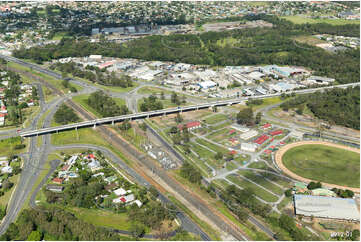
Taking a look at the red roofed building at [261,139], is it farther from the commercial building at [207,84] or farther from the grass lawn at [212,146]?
the commercial building at [207,84]

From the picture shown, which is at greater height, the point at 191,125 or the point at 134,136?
the point at 191,125

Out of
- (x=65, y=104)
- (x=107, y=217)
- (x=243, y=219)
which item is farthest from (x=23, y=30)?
(x=243, y=219)

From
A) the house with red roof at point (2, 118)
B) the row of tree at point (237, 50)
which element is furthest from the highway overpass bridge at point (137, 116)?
the row of tree at point (237, 50)

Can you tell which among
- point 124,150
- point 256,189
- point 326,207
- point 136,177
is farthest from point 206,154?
point 326,207

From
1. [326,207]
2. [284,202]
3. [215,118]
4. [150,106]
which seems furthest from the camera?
[150,106]

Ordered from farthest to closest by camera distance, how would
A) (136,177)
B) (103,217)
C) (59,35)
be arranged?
(59,35) → (136,177) → (103,217)

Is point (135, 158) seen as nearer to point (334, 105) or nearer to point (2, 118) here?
point (2, 118)

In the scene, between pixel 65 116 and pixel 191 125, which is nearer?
pixel 191 125

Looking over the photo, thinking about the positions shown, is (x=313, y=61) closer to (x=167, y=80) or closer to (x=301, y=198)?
(x=167, y=80)
